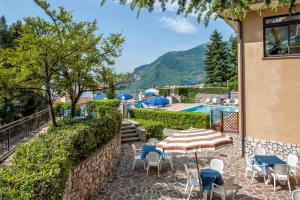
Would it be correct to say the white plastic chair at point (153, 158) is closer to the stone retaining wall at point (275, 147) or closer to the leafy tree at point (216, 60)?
the stone retaining wall at point (275, 147)

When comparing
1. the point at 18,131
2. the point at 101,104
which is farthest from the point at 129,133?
the point at 18,131

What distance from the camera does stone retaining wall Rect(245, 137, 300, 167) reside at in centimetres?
1202

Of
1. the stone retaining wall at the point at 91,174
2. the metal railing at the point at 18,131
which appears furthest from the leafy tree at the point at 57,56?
the stone retaining wall at the point at 91,174

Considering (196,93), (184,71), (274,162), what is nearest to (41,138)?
(274,162)

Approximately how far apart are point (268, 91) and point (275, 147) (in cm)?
283

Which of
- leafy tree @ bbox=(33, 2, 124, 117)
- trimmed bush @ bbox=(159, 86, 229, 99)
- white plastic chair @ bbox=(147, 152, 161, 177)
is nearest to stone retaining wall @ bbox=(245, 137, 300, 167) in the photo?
white plastic chair @ bbox=(147, 152, 161, 177)

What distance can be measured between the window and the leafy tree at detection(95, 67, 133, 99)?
7.76 metres

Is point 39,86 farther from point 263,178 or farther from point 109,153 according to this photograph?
point 263,178

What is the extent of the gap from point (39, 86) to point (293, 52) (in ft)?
40.7

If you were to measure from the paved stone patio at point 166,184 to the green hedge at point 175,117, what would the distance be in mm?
6498

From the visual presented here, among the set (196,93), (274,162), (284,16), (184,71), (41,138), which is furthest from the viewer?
(184,71)

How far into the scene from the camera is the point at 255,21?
1271 centimetres

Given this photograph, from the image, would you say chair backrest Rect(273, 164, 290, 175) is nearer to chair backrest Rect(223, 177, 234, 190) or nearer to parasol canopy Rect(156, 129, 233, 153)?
chair backrest Rect(223, 177, 234, 190)

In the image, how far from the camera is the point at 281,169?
965 centimetres
